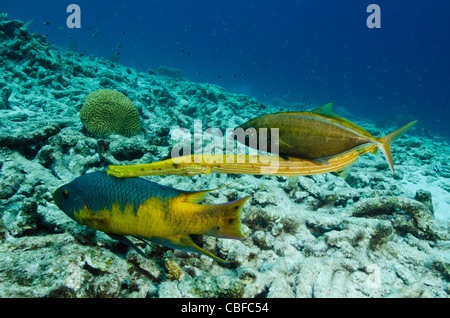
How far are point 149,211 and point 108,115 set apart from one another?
5.41m

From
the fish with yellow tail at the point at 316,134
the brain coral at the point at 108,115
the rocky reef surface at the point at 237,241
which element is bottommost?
the rocky reef surface at the point at 237,241

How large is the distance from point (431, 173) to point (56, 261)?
8904 mm

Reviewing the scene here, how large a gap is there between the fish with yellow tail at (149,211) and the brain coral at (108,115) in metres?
4.70

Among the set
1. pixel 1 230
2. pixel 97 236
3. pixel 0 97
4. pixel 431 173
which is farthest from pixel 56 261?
pixel 431 173

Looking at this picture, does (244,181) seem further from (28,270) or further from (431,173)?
(431,173)

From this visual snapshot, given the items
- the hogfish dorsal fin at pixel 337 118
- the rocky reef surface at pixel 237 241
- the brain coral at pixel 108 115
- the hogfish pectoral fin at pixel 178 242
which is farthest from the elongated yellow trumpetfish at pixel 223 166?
the brain coral at pixel 108 115

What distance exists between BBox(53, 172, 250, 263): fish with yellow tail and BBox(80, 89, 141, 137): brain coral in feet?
15.4

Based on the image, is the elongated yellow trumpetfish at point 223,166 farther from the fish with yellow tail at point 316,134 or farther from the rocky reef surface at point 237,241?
the rocky reef surface at point 237,241

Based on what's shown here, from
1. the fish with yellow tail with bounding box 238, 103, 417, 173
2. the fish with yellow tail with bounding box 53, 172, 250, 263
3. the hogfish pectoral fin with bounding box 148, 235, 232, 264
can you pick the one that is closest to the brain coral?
the fish with yellow tail with bounding box 53, 172, 250, 263

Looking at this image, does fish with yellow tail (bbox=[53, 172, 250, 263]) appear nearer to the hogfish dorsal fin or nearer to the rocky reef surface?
the rocky reef surface

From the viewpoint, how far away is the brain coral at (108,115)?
5707 millimetres

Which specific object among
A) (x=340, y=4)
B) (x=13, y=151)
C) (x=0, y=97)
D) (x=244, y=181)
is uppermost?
(x=340, y=4)

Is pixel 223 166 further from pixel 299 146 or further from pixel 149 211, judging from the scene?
pixel 149 211

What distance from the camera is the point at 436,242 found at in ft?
10.3
